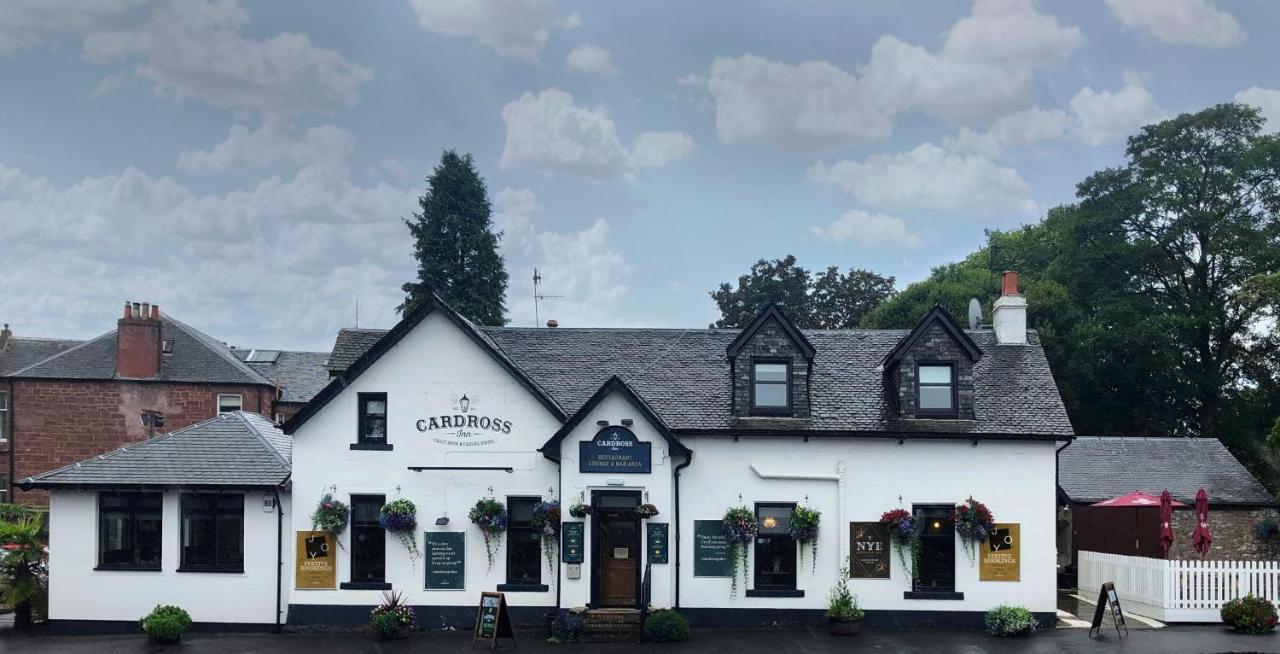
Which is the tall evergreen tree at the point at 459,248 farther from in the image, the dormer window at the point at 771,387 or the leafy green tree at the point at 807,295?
the dormer window at the point at 771,387

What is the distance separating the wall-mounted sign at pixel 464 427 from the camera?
2172cm

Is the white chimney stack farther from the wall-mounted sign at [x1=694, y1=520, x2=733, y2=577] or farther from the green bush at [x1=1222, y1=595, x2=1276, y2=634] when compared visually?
the wall-mounted sign at [x1=694, y1=520, x2=733, y2=577]

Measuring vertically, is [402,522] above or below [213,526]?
above

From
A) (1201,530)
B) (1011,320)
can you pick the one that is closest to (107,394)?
(1011,320)

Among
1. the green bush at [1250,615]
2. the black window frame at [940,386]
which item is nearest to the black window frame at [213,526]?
the black window frame at [940,386]

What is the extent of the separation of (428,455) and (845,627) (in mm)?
9071

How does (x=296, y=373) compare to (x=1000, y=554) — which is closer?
(x=1000, y=554)

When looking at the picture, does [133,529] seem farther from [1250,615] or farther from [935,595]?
[1250,615]

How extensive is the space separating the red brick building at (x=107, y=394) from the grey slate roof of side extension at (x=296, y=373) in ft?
14.0

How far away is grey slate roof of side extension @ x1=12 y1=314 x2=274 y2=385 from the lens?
44875mm

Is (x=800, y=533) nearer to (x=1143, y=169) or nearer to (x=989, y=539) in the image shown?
(x=989, y=539)

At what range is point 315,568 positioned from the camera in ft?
70.4

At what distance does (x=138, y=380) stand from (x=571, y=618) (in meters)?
32.5

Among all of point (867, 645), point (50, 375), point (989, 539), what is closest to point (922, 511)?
point (989, 539)
